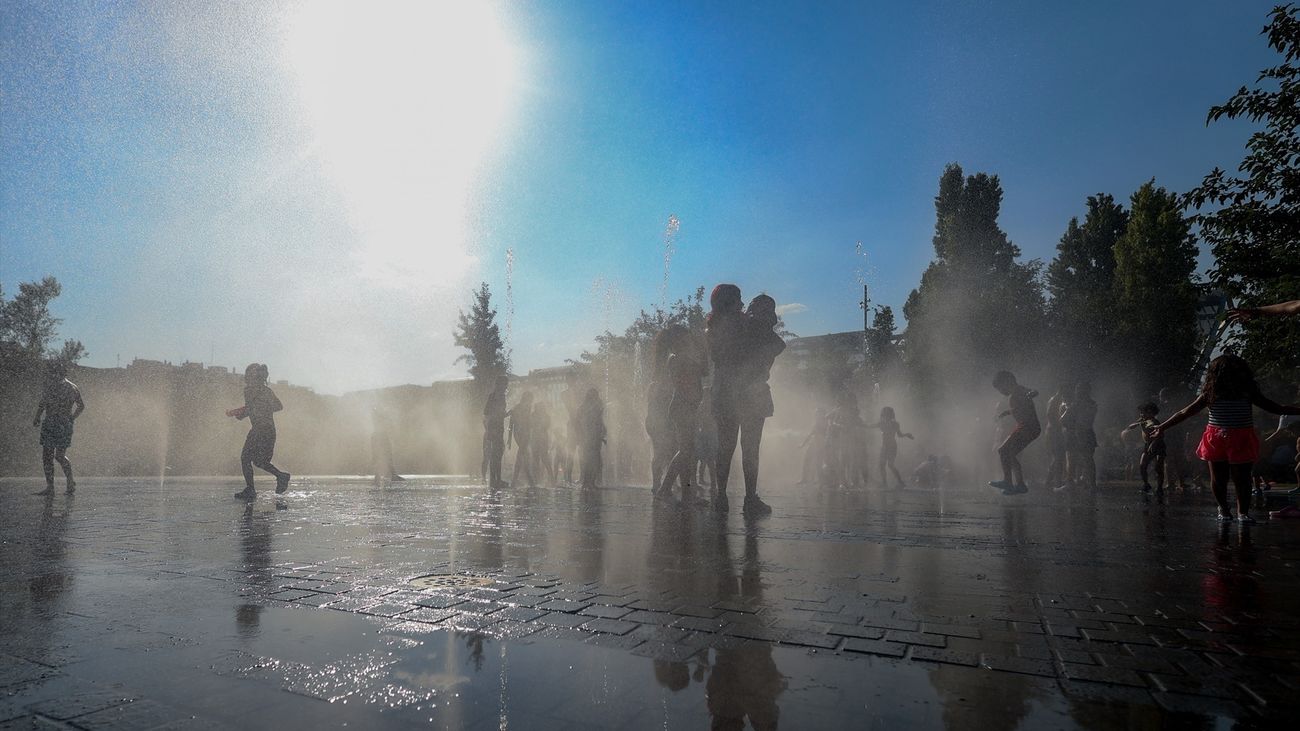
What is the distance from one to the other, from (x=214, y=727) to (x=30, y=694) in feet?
2.20

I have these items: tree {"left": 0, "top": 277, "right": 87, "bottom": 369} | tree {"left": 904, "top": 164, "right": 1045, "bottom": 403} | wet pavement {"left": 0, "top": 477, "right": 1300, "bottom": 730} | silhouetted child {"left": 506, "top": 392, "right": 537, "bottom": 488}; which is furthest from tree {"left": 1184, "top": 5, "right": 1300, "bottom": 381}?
tree {"left": 0, "top": 277, "right": 87, "bottom": 369}

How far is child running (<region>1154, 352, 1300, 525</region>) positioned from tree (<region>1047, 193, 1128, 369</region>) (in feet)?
95.0

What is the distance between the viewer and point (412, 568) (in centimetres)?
396

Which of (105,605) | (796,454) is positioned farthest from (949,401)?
(105,605)

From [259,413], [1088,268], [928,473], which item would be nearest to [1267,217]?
[928,473]

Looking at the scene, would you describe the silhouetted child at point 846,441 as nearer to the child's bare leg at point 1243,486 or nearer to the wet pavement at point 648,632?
the child's bare leg at point 1243,486

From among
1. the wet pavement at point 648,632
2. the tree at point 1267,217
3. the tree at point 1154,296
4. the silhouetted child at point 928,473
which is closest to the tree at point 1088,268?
the tree at point 1154,296

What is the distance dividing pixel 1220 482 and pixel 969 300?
30.3 meters

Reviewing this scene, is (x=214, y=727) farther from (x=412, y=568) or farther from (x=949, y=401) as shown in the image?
(x=949, y=401)

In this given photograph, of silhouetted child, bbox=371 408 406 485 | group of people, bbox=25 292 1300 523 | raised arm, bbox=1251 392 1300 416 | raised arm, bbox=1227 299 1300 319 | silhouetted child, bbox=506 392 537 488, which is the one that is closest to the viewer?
raised arm, bbox=1227 299 1300 319

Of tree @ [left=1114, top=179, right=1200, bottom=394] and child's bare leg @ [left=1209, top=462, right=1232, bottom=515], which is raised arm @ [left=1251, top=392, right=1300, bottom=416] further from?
tree @ [left=1114, top=179, right=1200, bottom=394]

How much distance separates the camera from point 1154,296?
3259 centimetres

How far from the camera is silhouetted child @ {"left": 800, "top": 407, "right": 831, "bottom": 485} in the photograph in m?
19.0

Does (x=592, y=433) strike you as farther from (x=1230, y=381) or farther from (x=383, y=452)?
(x=1230, y=381)
